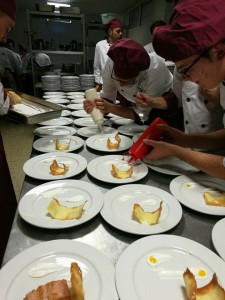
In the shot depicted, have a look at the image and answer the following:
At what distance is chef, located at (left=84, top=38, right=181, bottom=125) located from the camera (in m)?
1.66

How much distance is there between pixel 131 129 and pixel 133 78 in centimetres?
40

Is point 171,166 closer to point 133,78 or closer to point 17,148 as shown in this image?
point 133,78

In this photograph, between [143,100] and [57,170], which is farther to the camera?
[143,100]

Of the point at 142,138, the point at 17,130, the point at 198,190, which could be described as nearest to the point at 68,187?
the point at 142,138

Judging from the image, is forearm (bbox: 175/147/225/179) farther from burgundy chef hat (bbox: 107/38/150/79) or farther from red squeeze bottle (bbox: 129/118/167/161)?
burgundy chef hat (bbox: 107/38/150/79)

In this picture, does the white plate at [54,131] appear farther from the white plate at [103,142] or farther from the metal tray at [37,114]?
the white plate at [103,142]

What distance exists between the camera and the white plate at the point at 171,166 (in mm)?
1271

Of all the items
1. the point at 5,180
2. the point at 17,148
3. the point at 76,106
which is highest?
the point at 76,106

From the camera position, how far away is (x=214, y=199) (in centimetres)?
101

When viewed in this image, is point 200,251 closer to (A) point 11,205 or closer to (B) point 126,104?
(A) point 11,205

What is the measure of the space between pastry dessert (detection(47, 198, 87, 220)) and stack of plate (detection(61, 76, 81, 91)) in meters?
3.04

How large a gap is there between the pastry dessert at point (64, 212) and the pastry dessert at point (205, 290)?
438 mm

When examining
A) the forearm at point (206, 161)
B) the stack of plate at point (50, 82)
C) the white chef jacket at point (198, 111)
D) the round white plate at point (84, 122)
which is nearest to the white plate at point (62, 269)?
the forearm at point (206, 161)

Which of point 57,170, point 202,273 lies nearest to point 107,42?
point 57,170
